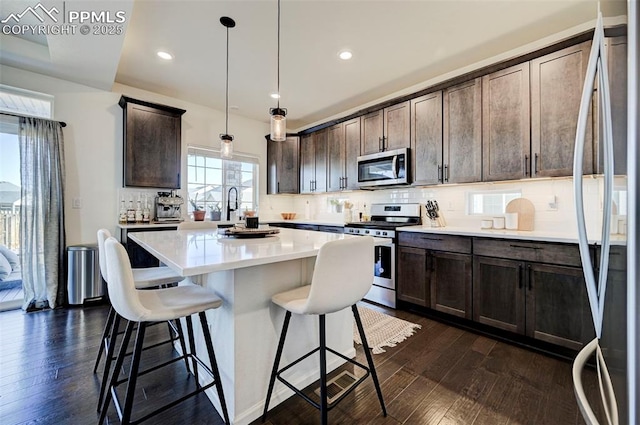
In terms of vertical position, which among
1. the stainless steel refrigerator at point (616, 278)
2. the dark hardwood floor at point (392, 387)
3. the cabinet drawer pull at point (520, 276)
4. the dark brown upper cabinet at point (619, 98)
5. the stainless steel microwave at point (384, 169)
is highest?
the stainless steel microwave at point (384, 169)

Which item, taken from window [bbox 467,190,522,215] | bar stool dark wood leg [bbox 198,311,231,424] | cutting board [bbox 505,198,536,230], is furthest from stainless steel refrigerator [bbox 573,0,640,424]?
window [bbox 467,190,522,215]

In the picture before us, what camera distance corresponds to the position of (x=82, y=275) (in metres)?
3.09

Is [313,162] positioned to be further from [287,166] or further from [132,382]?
[132,382]

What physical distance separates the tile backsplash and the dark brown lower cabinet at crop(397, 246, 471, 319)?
71 cm

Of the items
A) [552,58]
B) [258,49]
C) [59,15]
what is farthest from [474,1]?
[59,15]

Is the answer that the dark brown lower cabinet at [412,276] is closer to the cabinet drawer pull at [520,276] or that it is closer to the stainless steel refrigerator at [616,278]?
the cabinet drawer pull at [520,276]

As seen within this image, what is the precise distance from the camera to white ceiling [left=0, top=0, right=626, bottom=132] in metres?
2.22

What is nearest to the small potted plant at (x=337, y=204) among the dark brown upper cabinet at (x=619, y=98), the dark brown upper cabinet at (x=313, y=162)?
the dark brown upper cabinet at (x=313, y=162)

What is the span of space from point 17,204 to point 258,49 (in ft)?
10.4

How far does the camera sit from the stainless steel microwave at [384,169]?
3387 millimetres

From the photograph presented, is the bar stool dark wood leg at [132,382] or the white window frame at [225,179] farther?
the white window frame at [225,179]

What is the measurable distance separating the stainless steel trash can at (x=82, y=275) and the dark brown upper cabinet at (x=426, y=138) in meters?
→ 3.88

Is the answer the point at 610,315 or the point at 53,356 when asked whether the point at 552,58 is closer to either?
the point at 610,315

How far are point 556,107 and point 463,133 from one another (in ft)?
2.49
